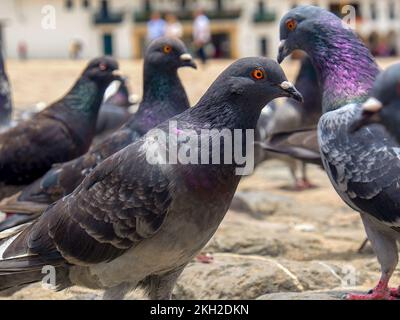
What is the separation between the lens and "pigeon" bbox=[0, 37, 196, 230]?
532 cm

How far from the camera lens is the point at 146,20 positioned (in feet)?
188

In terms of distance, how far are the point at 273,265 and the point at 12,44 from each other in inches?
2047

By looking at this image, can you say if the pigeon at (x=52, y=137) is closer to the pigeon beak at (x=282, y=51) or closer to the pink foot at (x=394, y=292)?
the pigeon beak at (x=282, y=51)

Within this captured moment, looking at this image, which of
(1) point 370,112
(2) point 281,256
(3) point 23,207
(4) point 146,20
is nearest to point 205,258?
(2) point 281,256

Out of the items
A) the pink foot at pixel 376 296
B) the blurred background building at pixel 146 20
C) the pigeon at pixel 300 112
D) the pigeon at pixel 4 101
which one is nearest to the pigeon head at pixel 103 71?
the pigeon at pixel 4 101

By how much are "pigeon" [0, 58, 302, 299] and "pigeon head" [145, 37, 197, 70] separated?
1.88 meters

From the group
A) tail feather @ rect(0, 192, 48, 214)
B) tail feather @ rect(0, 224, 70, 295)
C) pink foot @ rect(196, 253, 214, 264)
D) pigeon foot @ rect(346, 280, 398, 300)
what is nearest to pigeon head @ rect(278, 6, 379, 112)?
pigeon foot @ rect(346, 280, 398, 300)

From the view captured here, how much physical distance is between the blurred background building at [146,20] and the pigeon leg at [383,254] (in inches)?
2017

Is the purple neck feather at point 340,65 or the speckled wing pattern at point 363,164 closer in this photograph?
the speckled wing pattern at point 363,164

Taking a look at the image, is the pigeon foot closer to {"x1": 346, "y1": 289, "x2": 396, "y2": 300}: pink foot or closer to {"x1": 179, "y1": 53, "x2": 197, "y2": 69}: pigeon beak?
{"x1": 346, "y1": 289, "x2": 396, "y2": 300}: pink foot

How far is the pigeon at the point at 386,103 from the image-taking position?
2.71m
